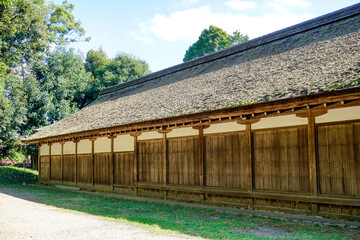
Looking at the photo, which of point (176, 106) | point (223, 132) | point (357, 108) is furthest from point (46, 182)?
point (357, 108)

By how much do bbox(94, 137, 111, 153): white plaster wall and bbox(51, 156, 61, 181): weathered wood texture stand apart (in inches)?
178

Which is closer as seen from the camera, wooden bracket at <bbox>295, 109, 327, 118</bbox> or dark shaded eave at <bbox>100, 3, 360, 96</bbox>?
wooden bracket at <bbox>295, 109, 327, 118</bbox>

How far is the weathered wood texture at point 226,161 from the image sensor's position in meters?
8.96

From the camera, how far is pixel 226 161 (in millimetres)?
9383

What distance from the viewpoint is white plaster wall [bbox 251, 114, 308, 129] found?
7.74 m

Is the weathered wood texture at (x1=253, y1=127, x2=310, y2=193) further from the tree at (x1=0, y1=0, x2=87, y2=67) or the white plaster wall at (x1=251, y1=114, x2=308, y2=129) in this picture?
the tree at (x1=0, y1=0, x2=87, y2=67)

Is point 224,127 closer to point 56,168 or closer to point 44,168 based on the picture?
point 56,168

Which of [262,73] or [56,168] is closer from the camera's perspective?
[262,73]

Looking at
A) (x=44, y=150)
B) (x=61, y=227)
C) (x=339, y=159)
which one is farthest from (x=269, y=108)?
(x=44, y=150)

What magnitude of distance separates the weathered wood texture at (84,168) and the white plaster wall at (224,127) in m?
7.81

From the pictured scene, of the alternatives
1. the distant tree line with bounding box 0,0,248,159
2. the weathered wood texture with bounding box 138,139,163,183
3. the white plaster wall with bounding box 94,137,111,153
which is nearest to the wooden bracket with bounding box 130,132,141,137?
the weathered wood texture with bounding box 138,139,163,183

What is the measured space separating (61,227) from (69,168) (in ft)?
35.7

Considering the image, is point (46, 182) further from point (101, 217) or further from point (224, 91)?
point (224, 91)

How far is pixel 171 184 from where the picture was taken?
11000 mm
